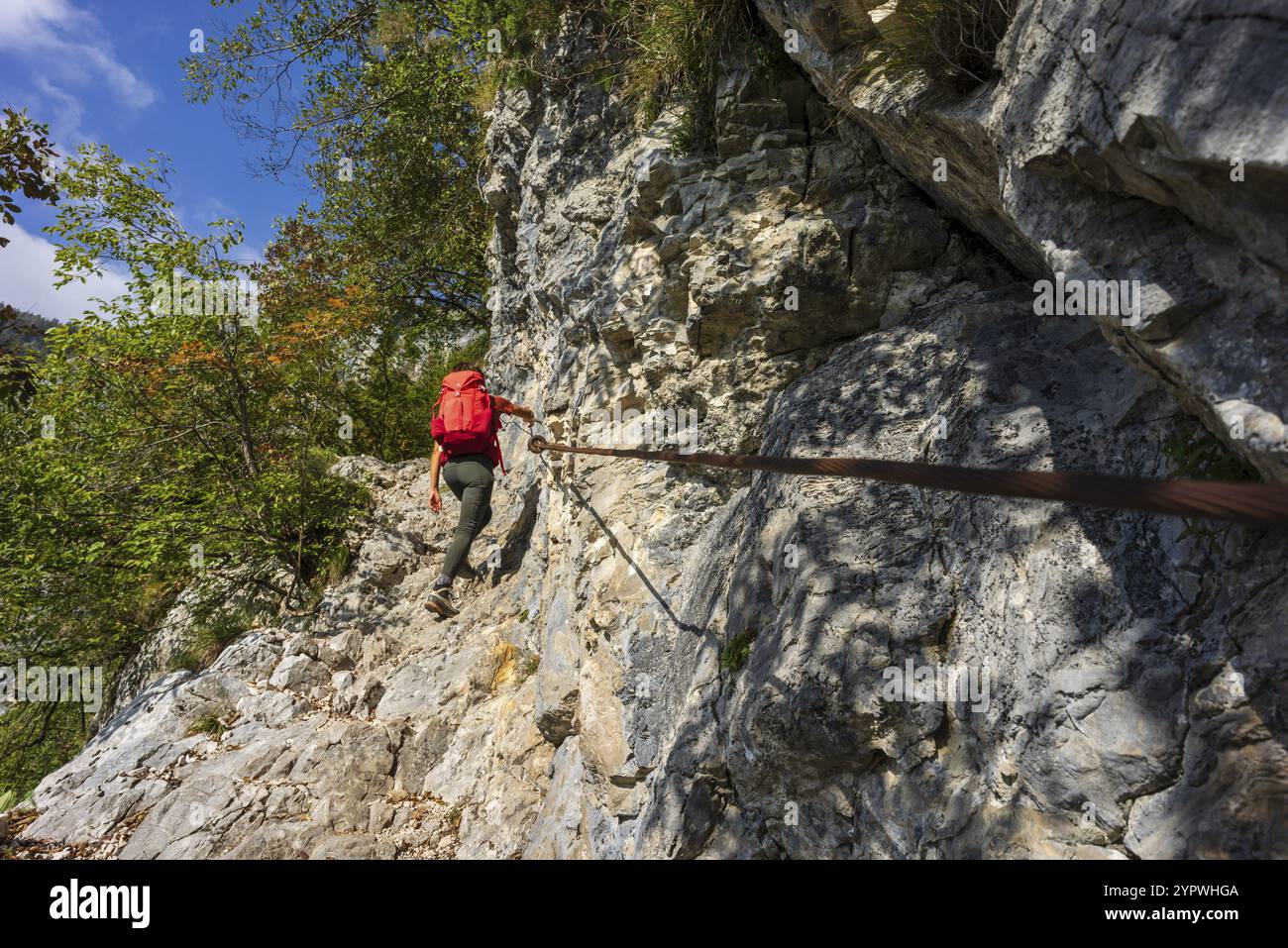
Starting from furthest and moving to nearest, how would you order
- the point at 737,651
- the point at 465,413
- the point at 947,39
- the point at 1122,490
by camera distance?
the point at 465,413
the point at 737,651
the point at 947,39
the point at 1122,490

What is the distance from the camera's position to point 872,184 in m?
5.07

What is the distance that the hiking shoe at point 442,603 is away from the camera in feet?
27.2

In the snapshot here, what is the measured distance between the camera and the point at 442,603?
328 inches

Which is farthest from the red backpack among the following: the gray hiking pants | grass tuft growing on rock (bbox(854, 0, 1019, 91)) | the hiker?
grass tuft growing on rock (bbox(854, 0, 1019, 91))

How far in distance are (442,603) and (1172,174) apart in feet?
25.9

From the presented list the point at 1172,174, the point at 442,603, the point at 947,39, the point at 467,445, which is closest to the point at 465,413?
the point at 467,445

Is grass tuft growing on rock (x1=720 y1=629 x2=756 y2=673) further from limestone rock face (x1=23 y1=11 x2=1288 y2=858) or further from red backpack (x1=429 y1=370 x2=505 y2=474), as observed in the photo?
red backpack (x1=429 y1=370 x2=505 y2=474)

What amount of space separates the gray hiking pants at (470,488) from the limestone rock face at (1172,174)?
19.9ft

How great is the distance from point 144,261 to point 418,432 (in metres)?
5.19

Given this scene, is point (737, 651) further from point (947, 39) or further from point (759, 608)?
point (947, 39)

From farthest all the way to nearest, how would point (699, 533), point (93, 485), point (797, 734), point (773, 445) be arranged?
1. point (93, 485)
2. point (699, 533)
3. point (773, 445)
4. point (797, 734)

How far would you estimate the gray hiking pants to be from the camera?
7777 mm
